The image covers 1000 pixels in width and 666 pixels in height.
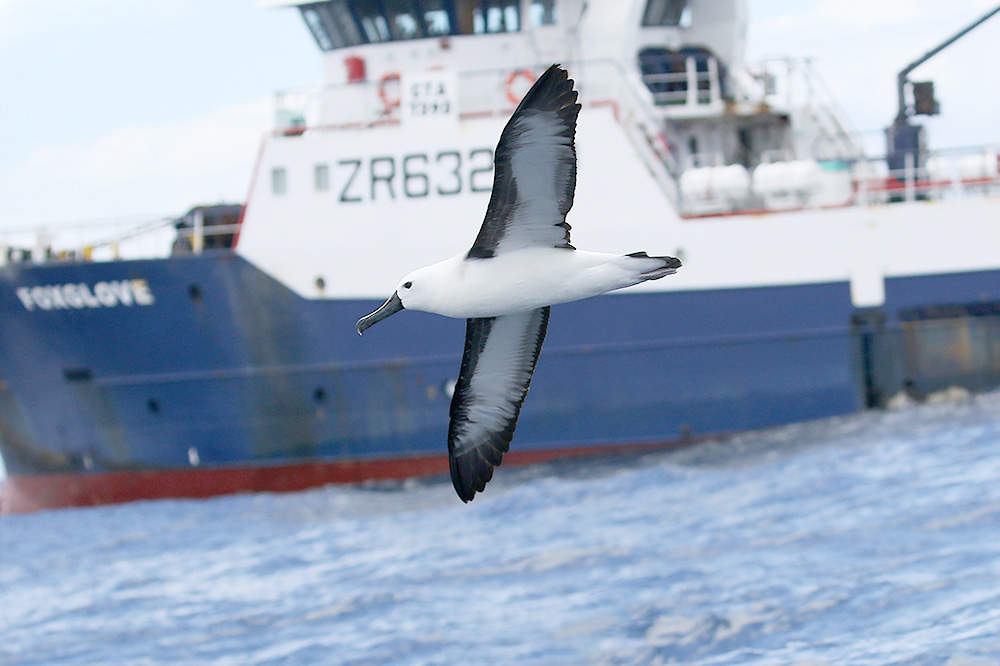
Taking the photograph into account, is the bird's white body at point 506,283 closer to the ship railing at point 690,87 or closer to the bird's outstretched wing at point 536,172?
the bird's outstretched wing at point 536,172

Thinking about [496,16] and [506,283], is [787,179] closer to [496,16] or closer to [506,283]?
[496,16]

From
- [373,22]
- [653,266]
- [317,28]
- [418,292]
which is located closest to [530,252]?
[418,292]

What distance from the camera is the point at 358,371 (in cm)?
2027

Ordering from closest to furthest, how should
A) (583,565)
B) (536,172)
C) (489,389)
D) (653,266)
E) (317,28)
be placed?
(653,266) < (536,172) < (489,389) < (583,565) < (317,28)

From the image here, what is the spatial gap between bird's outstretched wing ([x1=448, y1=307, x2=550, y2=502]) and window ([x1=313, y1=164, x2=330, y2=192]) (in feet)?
39.8

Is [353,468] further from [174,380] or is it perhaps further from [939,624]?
[939,624]

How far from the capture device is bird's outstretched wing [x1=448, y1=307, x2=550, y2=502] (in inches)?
344

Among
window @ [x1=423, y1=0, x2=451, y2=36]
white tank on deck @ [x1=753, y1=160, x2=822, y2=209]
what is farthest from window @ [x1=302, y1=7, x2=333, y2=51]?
white tank on deck @ [x1=753, y1=160, x2=822, y2=209]

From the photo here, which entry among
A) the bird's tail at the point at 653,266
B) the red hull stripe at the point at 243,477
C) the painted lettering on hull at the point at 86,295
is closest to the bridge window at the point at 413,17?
the painted lettering on hull at the point at 86,295

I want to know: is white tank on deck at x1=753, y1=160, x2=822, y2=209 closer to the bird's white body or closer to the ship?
the ship

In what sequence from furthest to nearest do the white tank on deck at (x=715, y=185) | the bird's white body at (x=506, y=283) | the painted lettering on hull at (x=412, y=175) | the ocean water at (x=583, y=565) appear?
the painted lettering on hull at (x=412, y=175)
the white tank on deck at (x=715, y=185)
the ocean water at (x=583, y=565)
the bird's white body at (x=506, y=283)

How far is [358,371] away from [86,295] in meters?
4.58

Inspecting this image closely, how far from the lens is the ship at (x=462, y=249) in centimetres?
1958

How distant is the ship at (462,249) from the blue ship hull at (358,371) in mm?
34
